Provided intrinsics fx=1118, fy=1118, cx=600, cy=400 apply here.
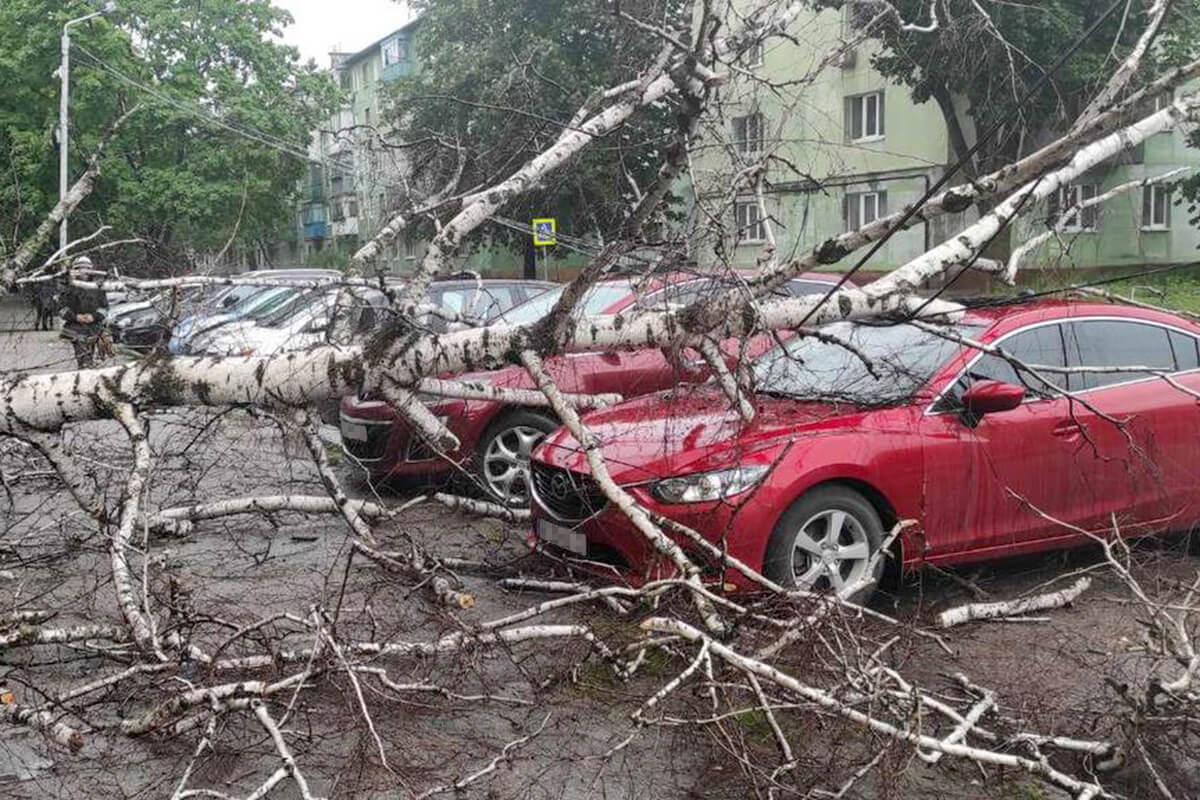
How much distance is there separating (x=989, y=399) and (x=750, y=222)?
157cm

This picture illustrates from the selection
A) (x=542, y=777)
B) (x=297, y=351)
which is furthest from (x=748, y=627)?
(x=297, y=351)

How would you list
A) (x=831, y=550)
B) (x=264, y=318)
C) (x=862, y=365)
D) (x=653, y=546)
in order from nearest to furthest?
(x=653, y=546), (x=831, y=550), (x=862, y=365), (x=264, y=318)

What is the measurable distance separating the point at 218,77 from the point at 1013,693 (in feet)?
133

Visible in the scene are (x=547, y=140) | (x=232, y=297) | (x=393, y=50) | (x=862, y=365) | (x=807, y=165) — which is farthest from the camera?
(x=393, y=50)

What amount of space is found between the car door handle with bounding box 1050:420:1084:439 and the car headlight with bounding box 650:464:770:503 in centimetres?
166

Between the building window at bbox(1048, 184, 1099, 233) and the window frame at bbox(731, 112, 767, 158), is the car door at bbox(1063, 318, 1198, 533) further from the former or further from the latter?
the window frame at bbox(731, 112, 767, 158)

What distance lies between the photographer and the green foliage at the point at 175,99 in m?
33.0

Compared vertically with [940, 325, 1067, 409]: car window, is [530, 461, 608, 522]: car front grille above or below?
below

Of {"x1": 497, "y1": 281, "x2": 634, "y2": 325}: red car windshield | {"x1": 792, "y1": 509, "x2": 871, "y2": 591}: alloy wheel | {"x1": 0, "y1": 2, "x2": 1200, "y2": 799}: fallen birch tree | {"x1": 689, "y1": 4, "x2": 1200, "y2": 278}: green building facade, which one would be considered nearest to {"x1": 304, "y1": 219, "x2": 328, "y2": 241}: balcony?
{"x1": 497, "y1": 281, "x2": 634, "y2": 325}: red car windshield

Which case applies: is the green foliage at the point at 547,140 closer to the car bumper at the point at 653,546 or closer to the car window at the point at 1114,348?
the car bumper at the point at 653,546

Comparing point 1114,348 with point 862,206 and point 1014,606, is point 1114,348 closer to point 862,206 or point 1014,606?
point 1014,606

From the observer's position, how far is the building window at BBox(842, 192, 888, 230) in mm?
7184

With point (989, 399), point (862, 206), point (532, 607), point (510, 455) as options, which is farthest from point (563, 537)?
point (862, 206)

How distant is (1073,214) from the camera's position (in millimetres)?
5773
